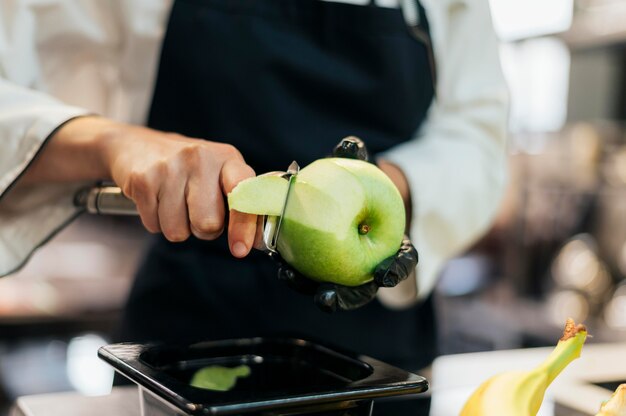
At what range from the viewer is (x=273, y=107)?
1.17m

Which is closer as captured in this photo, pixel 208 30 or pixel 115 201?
pixel 115 201

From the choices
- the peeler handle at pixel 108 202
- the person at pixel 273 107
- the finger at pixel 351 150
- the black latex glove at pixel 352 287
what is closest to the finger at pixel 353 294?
the black latex glove at pixel 352 287

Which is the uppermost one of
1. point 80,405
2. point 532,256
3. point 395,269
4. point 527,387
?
point 395,269

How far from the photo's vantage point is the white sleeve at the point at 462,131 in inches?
49.1

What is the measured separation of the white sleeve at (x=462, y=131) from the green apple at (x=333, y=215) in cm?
51


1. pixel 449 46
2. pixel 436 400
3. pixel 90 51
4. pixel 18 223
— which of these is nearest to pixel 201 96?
pixel 90 51

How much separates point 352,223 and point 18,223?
54cm

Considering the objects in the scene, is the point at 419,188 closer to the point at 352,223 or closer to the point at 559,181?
the point at 352,223

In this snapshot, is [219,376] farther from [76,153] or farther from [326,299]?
[76,153]

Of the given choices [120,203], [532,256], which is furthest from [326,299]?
[532,256]

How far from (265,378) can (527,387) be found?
250 millimetres

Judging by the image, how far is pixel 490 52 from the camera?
133 centimetres

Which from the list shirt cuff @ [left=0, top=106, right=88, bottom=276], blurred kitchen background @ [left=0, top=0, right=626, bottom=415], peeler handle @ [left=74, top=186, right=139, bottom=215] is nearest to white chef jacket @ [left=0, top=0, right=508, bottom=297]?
shirt cuff @ [left=0, top=106, right=88, bottom=276]

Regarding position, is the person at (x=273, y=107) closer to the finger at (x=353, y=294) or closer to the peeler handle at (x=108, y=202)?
the peeler handle at (x=108, y=202)
